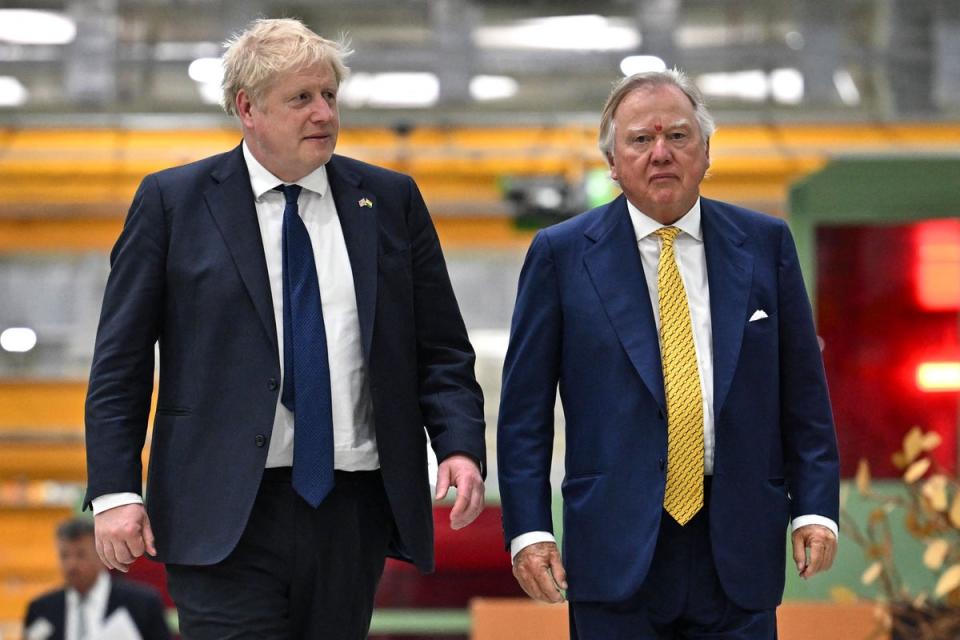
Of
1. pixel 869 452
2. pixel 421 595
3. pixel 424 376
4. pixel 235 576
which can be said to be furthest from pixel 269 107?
pixel 421 595

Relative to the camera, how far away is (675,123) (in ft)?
9.00

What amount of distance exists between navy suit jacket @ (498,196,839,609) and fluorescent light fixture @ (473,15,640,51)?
25.2 ft

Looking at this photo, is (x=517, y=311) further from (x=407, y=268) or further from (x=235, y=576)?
(x=235, y=576)

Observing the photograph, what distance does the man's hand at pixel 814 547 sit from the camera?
2682 millimetres

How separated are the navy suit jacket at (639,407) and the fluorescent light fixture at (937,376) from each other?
3756 mm

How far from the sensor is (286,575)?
2609 millimetres

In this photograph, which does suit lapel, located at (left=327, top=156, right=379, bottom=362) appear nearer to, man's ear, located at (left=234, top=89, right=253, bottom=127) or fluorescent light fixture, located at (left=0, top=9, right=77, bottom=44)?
man's ear, located at (left=234, top=89, right=253, bottom=127)

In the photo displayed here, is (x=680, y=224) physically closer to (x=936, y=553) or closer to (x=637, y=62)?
(x=936, y=553)

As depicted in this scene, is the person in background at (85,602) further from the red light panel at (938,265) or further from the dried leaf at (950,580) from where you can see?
the dried leaf at (950,580)

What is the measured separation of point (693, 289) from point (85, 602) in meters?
5.00

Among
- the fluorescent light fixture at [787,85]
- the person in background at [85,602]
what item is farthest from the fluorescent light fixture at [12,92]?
the fluorescent light fixture at [787,85]

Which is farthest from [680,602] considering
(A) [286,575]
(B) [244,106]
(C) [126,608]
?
(C) [126,608]

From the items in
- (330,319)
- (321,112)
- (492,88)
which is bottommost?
(330,319)

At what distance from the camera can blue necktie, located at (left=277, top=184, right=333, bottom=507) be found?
2.58m
